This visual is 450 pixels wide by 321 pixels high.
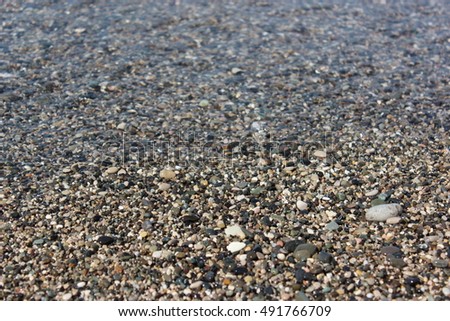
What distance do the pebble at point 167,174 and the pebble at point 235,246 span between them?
868mm

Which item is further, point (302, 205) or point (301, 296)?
point (302, 205)

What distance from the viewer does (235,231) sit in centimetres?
394

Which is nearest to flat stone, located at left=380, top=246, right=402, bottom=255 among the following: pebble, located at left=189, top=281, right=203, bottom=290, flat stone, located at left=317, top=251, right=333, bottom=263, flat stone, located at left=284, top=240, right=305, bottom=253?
flat stone, located at left=317, top=251, right=333, bottom=263

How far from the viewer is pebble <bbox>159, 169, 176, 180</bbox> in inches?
177

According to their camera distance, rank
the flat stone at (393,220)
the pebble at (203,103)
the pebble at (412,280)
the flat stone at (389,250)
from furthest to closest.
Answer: the pebble at (203,103), the flat stone at (393,220), the flat stone at (389,250), the pebble at (412,280)

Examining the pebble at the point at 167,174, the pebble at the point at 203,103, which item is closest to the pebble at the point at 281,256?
the pebble at the point at 167,174

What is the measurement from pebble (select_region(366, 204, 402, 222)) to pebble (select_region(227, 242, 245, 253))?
0.86 metres

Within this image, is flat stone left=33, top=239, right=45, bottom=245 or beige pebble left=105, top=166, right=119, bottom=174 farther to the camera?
beige pebble left=105, top=166, right=119, bottom=174

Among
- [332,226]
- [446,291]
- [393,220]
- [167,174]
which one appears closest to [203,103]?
[167,174]

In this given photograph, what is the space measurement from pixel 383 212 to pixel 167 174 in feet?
4.90

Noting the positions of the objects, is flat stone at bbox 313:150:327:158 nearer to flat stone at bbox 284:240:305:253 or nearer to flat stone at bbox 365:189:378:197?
flat stone at bbox 365:189:378:197

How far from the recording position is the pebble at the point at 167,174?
14.8 feet

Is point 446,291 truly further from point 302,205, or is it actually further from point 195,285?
point 195,285

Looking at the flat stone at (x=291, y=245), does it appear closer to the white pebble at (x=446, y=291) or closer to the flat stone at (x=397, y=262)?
the flat stone at (x=397, y=262)
